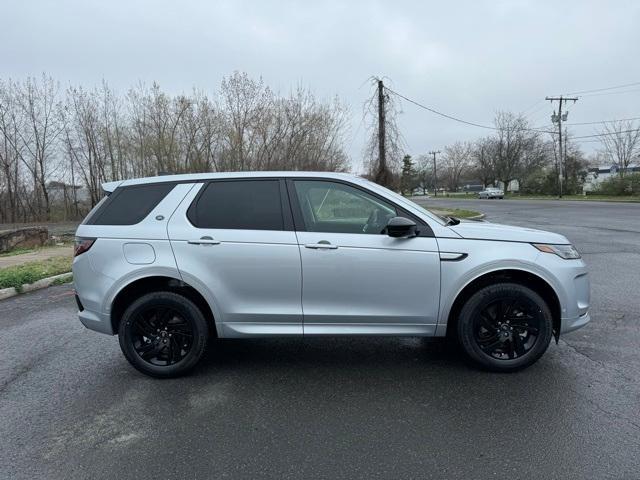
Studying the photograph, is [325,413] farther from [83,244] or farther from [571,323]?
[83,244]

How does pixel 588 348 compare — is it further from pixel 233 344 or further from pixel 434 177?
pixel 434 177

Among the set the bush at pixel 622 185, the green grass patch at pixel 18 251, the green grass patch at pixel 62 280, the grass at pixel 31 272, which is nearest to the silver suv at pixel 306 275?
the grass at pixel 31 272

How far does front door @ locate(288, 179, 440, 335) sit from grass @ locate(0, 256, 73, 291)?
6479 millimetres

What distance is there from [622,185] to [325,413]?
45755 mm

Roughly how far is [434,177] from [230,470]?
105 meters

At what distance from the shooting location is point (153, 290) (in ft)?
12.6

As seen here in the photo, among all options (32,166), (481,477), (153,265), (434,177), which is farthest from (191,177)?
(434,177)

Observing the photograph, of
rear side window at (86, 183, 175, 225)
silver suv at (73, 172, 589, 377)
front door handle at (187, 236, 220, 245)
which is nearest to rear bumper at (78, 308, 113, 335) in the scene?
silver suv at (73, 172, 589, 377)

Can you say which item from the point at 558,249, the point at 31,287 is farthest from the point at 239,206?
the point at 31,287

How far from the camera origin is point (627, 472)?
243cm

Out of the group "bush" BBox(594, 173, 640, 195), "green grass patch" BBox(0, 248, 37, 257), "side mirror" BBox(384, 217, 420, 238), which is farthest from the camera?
"bush" BBox(594, 173, 640, 195)

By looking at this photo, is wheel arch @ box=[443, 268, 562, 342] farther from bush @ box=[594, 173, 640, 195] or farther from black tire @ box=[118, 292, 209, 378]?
bush @ box=[594, 173, 640, 195]

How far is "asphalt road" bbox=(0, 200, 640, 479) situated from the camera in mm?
2588

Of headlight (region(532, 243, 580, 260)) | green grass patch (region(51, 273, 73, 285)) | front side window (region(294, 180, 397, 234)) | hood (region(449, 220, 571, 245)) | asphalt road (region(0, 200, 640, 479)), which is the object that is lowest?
asphalt road (region(0, 200, 640, 479))
